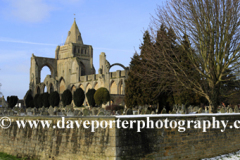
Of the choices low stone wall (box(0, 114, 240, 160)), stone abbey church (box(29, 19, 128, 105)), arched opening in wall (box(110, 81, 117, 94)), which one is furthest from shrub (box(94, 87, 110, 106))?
low stone wall (box(0, 114, 240, 160))

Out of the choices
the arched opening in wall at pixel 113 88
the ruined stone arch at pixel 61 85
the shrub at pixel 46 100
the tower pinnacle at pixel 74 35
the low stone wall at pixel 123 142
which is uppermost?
the tower pinnacle at pixel 74 35

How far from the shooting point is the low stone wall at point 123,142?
905 centimetres

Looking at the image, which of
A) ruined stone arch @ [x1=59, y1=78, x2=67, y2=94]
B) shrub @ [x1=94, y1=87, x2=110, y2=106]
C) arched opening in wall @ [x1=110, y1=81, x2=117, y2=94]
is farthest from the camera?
ruined stone arch @ [x1=59, y1=78, x2=67, y2=94]

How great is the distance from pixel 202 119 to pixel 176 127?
196 centimetres

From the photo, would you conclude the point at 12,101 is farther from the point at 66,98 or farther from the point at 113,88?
the point at 113,88

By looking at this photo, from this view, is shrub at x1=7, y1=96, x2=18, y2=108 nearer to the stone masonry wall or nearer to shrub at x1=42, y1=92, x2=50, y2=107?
shrub at x1=42, y1=92, x2=50, y2=107

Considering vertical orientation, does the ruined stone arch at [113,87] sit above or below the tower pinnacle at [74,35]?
below

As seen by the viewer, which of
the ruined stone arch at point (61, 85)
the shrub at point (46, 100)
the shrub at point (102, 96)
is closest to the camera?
the shrub at point (102, 96)

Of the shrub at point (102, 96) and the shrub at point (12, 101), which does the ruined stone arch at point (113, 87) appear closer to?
the shrub at point (102, 96)

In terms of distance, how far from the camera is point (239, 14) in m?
16.1

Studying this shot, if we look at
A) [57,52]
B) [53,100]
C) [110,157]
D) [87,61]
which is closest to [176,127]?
[110,157]

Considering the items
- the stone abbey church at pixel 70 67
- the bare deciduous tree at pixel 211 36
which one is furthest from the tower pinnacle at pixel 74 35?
the bare deciduous tree at pixel 211 36

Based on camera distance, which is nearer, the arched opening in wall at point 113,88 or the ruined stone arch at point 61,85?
the arched opening in wall at point 113,88

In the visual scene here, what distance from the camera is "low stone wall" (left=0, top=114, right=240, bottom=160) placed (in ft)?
29.7
